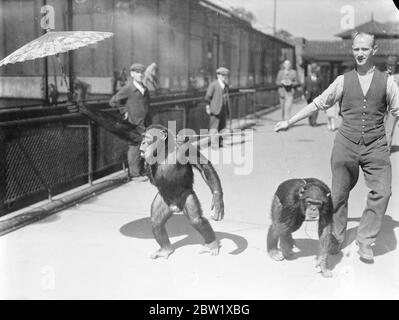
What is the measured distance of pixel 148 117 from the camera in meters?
8.35

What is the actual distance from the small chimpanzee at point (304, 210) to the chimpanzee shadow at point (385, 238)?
34.9 inches

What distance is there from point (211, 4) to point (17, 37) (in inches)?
251

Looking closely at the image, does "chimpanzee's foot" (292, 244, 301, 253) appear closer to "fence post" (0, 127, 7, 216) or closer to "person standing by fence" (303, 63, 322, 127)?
"fence post" (0, 127, 7, 216)

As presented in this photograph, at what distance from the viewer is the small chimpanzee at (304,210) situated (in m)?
3.89

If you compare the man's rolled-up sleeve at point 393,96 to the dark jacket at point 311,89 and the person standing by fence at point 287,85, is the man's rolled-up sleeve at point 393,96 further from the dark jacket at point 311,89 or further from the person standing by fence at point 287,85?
the person standing by fence at point 287,85

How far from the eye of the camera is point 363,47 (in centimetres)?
421

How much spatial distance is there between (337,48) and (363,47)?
4086 cm

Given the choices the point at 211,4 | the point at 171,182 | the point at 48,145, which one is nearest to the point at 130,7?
the point at 211,4

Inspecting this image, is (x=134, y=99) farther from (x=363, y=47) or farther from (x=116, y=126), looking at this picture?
(x=363, y=47)

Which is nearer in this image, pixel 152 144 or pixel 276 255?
pixel 152 144

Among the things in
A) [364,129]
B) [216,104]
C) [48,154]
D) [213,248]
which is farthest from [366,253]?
[216,104]

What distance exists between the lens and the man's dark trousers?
4.35 metres

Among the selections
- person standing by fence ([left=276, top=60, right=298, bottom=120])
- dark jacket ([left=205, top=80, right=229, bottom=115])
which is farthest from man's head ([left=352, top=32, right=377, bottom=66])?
person standing by fence ([left=276, top=60, right=298, bottom=120])
